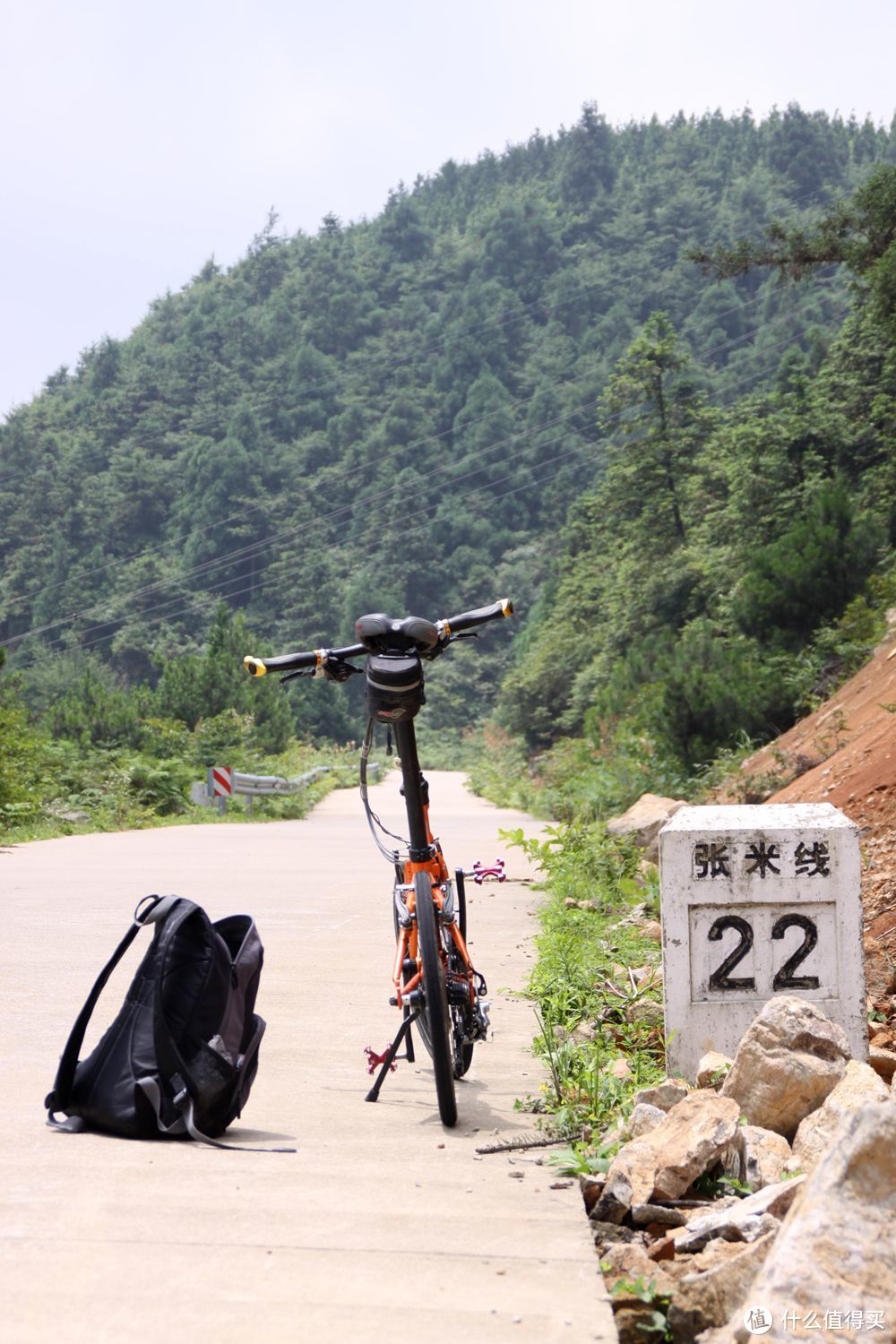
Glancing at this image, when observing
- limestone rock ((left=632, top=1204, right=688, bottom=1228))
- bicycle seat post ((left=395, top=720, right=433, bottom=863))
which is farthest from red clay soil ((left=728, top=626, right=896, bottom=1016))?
limestone rock ((left=632, top=1204, right=688, bottom=1228))

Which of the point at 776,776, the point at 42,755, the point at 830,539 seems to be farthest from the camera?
the point at 42,755

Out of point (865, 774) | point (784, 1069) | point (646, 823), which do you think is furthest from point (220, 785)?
point (784, 1069)

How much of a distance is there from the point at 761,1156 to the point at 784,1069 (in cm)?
39

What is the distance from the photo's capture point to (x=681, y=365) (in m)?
41.8

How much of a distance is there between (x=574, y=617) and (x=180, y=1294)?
4771cm

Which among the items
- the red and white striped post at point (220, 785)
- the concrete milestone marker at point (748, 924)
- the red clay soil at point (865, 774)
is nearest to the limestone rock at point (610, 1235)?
the concrete milestone marker at point (748, 924)

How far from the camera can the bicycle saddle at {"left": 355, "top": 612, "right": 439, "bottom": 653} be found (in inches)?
197

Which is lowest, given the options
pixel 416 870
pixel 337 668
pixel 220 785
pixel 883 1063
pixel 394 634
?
pixel 220 785

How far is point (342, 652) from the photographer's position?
5.11 m

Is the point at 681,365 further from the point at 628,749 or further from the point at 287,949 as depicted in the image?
the point at 287,949

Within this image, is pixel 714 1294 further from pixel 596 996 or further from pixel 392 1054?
pixel 596 996

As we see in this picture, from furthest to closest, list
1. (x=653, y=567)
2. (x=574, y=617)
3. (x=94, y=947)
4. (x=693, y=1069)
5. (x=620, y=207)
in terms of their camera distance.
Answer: (x=620, y=207) → (x=574, y=617) → (x=653, y=567) → (x=94, y=947) → (x=693, y=1069)

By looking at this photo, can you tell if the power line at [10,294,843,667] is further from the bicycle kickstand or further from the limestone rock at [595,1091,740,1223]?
the limestone rock at [595,1091,740,1223]

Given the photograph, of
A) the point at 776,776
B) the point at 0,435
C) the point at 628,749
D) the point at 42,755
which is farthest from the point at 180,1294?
the point at 0,435
